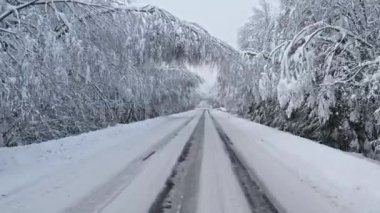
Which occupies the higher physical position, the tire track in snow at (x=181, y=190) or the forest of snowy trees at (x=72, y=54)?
the forest of snowy trees at (x=72, y=54)

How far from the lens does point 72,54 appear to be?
10.5m

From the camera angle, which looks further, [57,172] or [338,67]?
[338,67]

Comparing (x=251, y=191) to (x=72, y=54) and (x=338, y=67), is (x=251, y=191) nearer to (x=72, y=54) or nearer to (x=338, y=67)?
(x=72, y=54)

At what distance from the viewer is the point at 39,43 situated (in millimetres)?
9883

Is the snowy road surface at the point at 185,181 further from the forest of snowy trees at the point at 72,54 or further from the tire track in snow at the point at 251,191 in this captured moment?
the forest of snowy trees at the point at 72,54

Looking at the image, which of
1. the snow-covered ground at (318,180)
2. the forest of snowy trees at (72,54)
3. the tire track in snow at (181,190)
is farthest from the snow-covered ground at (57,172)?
the snow-covered ground at (318,180)

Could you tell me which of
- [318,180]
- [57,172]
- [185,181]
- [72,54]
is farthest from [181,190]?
[72,54]

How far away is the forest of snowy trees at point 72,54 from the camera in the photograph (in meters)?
9.43

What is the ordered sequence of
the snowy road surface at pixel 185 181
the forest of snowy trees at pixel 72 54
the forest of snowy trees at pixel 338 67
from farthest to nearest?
the forest of snowy trees at pixel 338 67, the forest of snowy trees at pixel 72 54, the snowy road surface at pixel 185 181

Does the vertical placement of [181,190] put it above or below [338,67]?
below

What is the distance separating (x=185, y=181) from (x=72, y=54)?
14.2 feet

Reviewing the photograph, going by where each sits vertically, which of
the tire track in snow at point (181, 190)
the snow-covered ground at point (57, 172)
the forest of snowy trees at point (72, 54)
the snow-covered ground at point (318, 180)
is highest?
the forest of snowy trees at point (72, 54)

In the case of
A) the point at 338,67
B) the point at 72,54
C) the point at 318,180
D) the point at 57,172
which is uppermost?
the point at 338,67

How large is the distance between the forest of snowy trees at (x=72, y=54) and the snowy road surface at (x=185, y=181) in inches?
50.9
